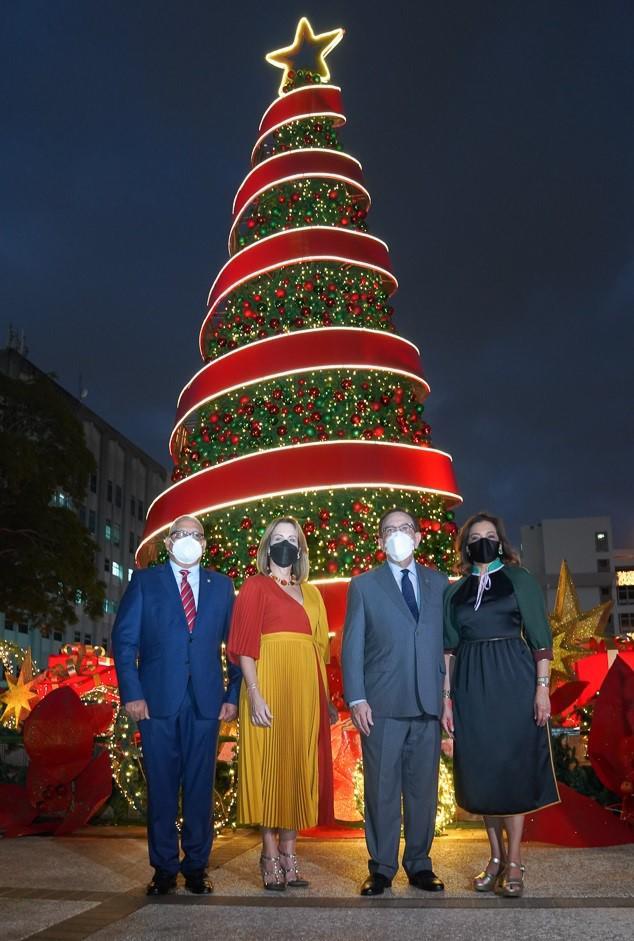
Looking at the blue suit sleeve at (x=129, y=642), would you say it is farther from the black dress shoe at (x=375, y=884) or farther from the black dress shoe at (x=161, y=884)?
the black dress shoe at (x=375, y=884)

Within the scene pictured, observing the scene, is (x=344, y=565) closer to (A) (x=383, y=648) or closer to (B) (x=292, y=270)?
(B) (x=292, y=270)

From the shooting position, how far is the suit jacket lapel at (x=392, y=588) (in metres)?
4.34

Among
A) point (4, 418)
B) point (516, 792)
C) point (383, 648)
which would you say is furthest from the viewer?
point (4, 418)

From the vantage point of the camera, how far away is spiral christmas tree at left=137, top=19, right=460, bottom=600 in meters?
8.77

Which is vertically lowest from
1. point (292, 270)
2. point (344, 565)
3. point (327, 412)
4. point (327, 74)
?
point (344, 565)

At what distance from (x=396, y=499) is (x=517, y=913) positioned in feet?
19.3

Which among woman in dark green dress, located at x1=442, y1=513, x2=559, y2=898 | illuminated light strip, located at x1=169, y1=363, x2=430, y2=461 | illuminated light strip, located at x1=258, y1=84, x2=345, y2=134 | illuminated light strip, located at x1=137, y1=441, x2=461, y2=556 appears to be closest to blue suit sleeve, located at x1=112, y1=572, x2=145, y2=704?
woman in dark green dress, located at x1=442, y1=513, x2=559, y2=898

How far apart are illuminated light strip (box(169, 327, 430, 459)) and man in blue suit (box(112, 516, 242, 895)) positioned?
481 cm

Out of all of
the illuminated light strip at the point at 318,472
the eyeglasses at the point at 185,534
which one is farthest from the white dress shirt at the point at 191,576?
the illuminated light strip at the point at 318,472

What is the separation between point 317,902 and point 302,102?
968 centimetres

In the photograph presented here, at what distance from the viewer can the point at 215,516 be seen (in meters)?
9.06

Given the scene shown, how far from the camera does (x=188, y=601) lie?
4.48 metres

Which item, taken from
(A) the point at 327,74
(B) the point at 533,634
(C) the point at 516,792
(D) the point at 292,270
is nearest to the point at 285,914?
(C) the point at 516,792

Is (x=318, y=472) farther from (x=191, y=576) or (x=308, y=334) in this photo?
(x=191, y=576)
